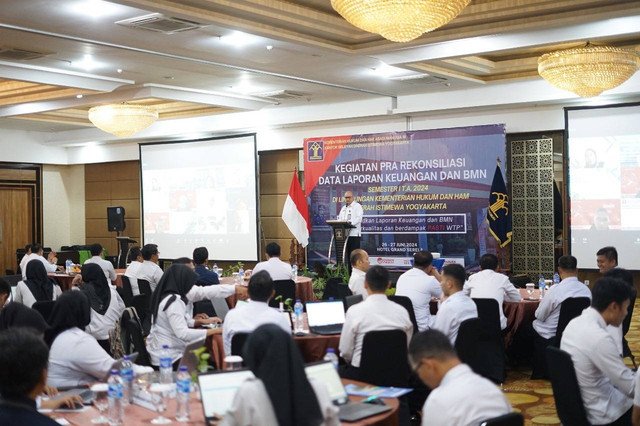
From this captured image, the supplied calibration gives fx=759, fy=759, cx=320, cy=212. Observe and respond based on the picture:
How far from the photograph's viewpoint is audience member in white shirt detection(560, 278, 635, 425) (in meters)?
3.83

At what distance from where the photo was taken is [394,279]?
35.9 ft

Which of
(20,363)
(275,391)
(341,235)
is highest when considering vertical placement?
(341,235)

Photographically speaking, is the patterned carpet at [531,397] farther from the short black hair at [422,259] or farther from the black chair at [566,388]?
the black chair at [566,388]

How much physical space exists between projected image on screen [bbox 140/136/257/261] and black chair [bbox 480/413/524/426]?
1282cm

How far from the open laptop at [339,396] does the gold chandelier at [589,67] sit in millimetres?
6907

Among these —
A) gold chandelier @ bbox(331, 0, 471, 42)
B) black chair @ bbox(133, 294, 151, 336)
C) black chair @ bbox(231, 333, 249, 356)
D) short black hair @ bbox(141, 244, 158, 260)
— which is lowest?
black chair @ bbox(133, 294, 151, 336)

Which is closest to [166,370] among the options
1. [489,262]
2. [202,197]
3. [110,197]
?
[489,262]

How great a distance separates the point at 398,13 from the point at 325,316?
259cm

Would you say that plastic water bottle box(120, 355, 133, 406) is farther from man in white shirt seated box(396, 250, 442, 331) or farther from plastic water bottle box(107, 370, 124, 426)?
man in white shirt seated box(396, 250, 442, 331)

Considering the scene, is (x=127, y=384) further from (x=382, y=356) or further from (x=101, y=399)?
(x=382, y=356)

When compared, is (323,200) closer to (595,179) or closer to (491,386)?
(595,179)

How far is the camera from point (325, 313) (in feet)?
20.4

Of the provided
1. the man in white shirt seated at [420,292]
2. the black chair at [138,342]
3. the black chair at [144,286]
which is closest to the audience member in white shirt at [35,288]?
the black chair at [144,286]

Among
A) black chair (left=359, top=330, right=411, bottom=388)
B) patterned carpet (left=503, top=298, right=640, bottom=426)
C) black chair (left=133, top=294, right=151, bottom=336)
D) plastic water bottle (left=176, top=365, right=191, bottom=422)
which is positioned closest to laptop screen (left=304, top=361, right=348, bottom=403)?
plastic water bottle (left=176, top=365, right=191, bottom=422)
